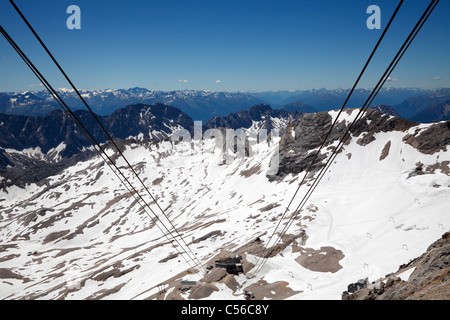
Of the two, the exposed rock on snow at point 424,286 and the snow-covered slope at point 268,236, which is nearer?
the exposed rock on snow at point 424,286

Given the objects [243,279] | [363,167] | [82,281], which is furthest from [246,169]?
[243,279]

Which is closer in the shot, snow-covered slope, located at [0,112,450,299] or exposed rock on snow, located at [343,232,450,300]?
exposed rock on snow, located at [343,232,450,300]

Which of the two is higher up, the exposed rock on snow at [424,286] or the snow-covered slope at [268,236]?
the exposed rock on snow at [424,286]

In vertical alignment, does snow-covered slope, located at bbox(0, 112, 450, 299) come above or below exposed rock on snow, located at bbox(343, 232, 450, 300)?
below

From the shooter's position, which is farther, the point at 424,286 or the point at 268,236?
the point at 268,236

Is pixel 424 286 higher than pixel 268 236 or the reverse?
higher
